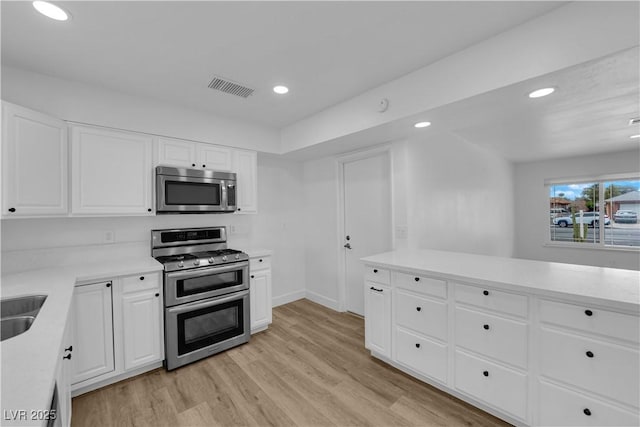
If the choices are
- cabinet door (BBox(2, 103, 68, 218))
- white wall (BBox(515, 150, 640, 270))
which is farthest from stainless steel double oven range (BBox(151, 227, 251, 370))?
white wall (BBox(515, 150, 640, 270))

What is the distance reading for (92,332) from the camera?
2.07 metres

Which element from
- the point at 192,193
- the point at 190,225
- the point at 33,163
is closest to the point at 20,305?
the point at 33,163

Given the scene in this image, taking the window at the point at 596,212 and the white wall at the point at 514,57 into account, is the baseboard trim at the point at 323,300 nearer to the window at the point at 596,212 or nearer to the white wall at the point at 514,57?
the white wall at the point at 514,57

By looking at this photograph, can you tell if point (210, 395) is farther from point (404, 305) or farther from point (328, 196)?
point (328, 196)

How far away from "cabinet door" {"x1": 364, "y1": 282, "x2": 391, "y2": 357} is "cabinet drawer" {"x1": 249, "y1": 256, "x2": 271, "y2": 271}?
50.3 inches

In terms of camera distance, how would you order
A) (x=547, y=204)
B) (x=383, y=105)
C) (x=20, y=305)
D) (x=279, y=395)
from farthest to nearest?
(x=547, y=204)
(x=383, y=105)
(x=279, y=395)
(x=20, y=305)

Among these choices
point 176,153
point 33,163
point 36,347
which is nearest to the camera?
point 36,347

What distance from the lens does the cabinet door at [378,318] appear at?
2.36m

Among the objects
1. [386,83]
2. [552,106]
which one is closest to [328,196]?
[386,83]

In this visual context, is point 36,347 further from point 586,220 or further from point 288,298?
point 586,220

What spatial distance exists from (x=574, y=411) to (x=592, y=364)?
30 centimetres

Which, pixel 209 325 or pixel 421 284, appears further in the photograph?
pixel 209 325

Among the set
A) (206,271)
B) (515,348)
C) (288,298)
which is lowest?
(288,298)

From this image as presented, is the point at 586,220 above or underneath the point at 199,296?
above
